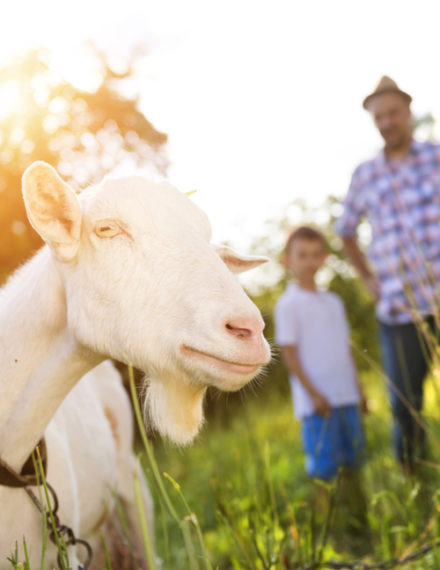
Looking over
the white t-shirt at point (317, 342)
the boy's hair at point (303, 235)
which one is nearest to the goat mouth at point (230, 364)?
the white t-shirt at point (317, 342)

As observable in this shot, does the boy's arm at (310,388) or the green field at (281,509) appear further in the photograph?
the boy's arm at (310,388)

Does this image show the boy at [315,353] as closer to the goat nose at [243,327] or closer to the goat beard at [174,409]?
the goat beard at [174,409]

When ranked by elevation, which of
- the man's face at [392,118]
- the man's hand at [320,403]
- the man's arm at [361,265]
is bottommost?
the man's hand at [320,403]

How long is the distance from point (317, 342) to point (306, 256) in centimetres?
63

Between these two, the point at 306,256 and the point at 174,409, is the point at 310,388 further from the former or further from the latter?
the point at 174,409

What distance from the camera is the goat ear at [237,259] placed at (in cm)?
211

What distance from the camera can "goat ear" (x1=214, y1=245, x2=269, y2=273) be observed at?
2.11 metres

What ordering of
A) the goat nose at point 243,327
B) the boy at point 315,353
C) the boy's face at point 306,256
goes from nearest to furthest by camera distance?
1. the goat nose at point 243,327
2. the boy at point 315,353
3. the boy's face at point 306,256

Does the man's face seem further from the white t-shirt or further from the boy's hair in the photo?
the white t-shirt

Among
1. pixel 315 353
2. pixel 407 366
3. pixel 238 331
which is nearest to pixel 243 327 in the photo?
pixel 238 331

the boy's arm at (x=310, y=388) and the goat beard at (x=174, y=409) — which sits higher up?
the goat beard at (x=174, y=409)

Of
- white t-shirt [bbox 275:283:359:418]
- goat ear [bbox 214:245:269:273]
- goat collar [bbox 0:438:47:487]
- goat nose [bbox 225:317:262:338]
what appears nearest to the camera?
goat nose [bbox 225:317:262:338]

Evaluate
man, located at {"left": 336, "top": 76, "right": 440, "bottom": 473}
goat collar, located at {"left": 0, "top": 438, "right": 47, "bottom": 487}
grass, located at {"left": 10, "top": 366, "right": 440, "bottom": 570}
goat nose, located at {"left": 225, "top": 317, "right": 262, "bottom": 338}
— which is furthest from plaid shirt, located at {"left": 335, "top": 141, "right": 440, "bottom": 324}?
goat collar, located at {"left": 0, "top": 438, "right": 47, "bottom": 487}

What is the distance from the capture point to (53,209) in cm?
174
